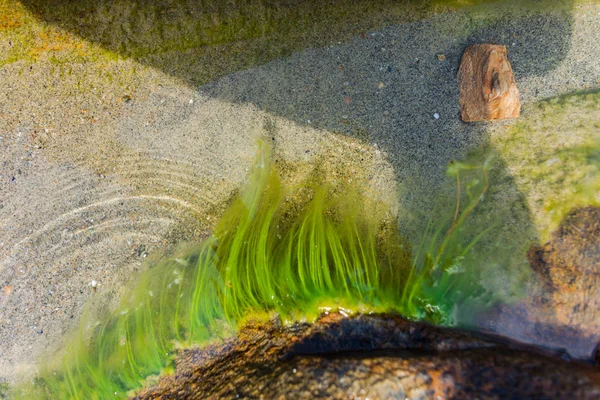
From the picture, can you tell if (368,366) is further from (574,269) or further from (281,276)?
(574,269)

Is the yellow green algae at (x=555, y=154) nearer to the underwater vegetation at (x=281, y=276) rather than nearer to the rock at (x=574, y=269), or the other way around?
the rock at (x=574, y=269)

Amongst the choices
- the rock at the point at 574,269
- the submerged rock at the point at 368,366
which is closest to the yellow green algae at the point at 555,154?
the rock at the point at 574,269

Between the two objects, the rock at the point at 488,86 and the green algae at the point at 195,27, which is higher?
the green algae at the point at 195,27

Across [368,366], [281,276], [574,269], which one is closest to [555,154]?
[574,269]

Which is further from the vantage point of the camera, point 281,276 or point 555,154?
point 281,276

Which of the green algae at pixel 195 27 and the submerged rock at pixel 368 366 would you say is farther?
the green algae at pixel 195 27

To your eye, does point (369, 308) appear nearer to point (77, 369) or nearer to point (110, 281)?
point (110, 281)

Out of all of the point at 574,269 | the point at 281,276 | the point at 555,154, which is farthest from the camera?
the point at 281,276
